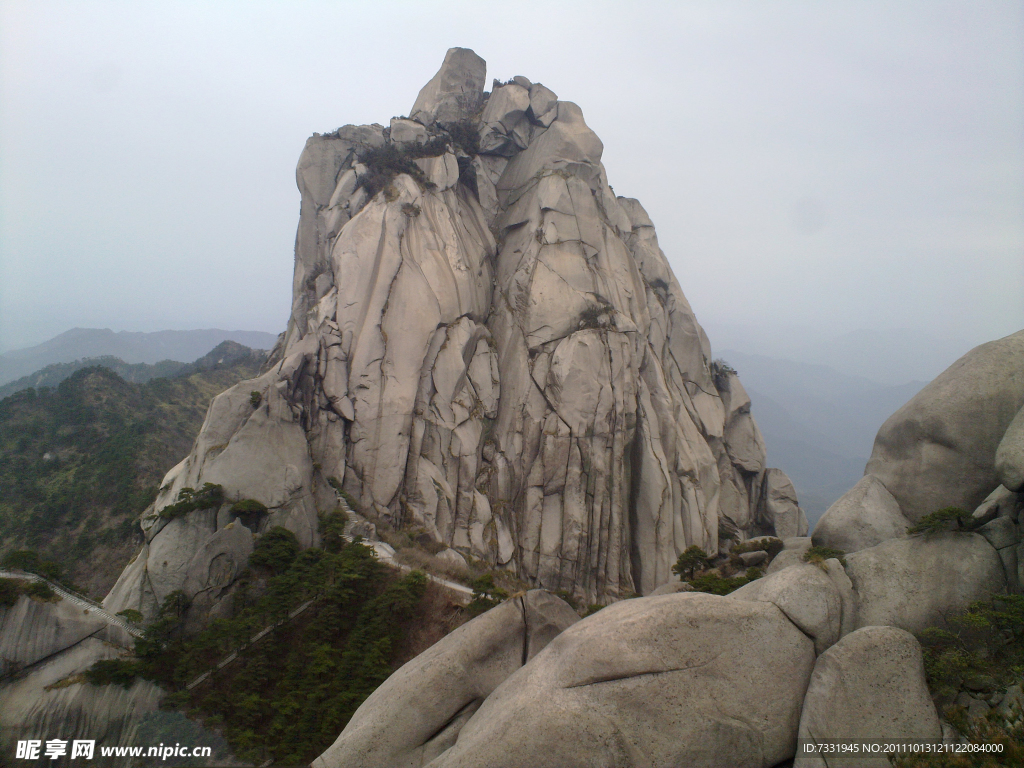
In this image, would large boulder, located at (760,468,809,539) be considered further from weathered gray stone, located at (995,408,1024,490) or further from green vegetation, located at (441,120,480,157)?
green vegetation, located at (441,120,480,157)

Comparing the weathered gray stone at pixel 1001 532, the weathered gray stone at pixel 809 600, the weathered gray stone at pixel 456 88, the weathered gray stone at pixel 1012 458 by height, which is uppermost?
the weathered gray stone at pixel 456 88

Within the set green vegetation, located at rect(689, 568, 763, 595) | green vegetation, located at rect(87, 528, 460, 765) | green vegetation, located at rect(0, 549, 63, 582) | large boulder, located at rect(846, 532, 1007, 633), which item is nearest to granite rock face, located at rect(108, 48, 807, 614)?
green vegetation, located at rect(87, 528, 460, 765)

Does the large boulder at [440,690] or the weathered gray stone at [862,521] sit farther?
the weathered gray stone at [862,521]

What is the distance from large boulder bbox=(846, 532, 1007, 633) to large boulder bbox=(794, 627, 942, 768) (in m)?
1.29

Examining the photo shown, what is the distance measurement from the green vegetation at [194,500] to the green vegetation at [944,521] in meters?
21.7

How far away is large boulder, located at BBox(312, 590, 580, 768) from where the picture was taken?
9867mm

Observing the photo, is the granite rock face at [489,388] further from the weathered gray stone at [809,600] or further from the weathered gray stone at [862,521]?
the weathered gray stone at [809,600]

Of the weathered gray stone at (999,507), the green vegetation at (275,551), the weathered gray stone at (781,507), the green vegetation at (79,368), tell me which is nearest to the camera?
the weathered gray stone at (999,507)

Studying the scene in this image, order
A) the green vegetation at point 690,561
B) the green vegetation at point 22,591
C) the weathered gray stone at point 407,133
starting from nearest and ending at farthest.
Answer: the green vegetation at point 22,591 < the green vegetation at point 690,561 < the weathered gray stone at point 407,133

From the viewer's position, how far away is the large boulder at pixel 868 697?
8117 mm

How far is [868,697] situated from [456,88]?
43619mm

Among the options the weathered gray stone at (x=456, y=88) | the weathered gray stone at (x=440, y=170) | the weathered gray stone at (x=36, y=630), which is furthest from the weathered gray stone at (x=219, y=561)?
the weathered gray stone at (x=456, y=88)

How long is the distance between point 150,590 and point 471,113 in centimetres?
3762

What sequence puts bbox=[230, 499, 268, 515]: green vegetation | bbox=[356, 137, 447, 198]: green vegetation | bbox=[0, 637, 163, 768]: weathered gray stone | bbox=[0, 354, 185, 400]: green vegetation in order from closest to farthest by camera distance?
bbox=[0, 637, 163, 768]: weathered gray stone
bbox=[230, 499, 268, 515]: green vegetation
bbox=[356, 137, 447, 198]: green vegetation
bbox=[0, 354, 185, 400]: green vegetation
